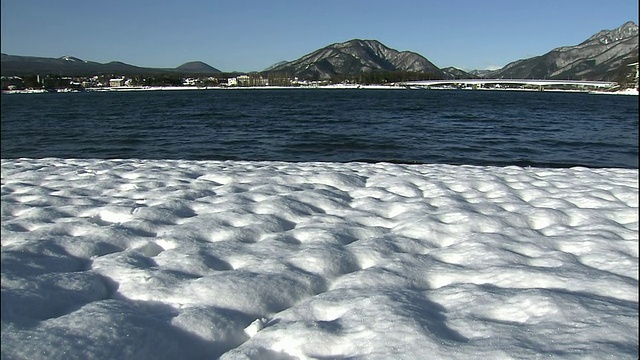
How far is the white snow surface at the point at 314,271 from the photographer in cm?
226

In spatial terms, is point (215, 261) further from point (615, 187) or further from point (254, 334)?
point (615, 187)

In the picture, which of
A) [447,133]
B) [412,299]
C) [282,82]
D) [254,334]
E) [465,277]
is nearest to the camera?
[254,334]

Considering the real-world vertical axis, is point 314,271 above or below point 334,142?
above

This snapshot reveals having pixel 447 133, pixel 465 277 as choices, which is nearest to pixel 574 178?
pixel 465 277

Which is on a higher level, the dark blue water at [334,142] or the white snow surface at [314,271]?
the white snow surface at [314,271]

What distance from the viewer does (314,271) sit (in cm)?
A: 330

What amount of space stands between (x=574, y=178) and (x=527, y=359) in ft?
19.5

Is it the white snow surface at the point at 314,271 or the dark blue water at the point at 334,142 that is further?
the dark blue water at the point at 334,142

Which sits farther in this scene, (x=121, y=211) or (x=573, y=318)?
(x=121, y=211)

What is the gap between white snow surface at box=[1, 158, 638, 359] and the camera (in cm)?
226

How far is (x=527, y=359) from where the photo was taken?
1.99 meters

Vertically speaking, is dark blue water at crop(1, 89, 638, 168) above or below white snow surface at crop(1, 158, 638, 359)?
below

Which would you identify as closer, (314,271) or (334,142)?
(314,271)

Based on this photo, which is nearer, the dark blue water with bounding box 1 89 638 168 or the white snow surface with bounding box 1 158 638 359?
the white snow surface with bounding box 1 158 638 359
